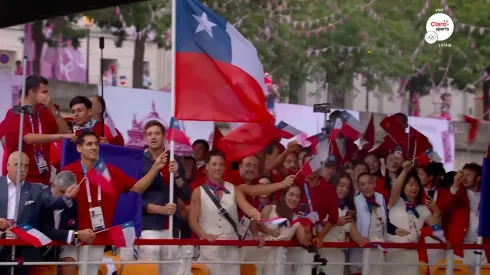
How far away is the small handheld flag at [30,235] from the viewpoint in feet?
36.6

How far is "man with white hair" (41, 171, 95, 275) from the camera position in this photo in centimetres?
1145

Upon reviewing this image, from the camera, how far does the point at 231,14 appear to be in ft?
92.9

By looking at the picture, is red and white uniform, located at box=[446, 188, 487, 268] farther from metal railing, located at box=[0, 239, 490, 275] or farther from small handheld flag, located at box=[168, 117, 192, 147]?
small handheld flag, located at box=[168, 117, 192, 147]

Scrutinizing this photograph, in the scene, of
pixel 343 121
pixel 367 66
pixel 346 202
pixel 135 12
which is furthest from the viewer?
pixel 367 66

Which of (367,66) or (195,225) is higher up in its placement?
(367,66)

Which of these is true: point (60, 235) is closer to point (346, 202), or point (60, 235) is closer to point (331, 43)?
point (346, 202)

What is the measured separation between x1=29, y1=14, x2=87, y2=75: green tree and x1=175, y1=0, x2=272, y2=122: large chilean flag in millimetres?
13694

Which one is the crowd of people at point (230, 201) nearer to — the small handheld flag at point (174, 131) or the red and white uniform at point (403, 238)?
the red and white uniform at point (403, 238)

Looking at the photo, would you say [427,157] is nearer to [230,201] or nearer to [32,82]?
[230,201]

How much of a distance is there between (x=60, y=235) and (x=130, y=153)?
128 cm

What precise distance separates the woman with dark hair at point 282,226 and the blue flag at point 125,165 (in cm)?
149

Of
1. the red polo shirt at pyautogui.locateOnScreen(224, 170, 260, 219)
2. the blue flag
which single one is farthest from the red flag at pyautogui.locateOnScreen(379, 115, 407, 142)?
the blue flag

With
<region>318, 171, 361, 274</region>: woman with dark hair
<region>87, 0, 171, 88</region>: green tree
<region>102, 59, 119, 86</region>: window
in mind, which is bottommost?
<region>318, 171, 361, 274</region>: woman with dark hair

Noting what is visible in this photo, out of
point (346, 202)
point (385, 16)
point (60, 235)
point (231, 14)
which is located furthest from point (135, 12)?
point (60, 235)
